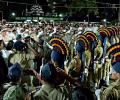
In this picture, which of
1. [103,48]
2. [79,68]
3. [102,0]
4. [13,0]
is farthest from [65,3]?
[79,68]

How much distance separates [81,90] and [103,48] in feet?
34.0

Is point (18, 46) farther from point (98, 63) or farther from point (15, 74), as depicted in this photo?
point (15, 74)

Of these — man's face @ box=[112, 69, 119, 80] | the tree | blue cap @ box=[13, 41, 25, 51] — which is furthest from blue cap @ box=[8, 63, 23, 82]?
the tree

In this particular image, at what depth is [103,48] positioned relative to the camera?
1825 cm

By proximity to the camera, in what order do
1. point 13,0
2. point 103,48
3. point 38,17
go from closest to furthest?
point 103,48
point 38,17
point 13,0

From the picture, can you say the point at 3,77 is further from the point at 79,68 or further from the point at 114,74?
the point at 79,68

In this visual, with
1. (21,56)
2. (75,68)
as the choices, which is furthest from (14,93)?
(21,56)

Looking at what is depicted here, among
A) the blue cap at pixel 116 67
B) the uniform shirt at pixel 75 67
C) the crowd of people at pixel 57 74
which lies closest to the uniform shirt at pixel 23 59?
the crowd of people at pixel 57 74

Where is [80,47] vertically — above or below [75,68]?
above

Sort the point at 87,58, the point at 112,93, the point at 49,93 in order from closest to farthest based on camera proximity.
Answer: the point at 112,93 < the point at 49,93 < the point at 87,58

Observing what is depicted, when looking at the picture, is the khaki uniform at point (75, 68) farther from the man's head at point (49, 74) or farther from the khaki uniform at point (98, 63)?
the man's head at point (49, 74)

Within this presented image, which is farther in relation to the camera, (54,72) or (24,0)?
(24,0)

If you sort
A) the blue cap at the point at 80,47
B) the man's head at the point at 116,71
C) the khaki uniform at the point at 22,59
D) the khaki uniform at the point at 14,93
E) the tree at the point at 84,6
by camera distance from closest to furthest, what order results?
1. the khaki uniform at the point at 14,93
2. the man's head at the point at 116,71
3. the khaki uniform at the point at 22,59
4. the blue cap at the point at 80,47
5. the tree at the point at 84,6

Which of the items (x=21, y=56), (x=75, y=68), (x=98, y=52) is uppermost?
(x=21, y=56)
